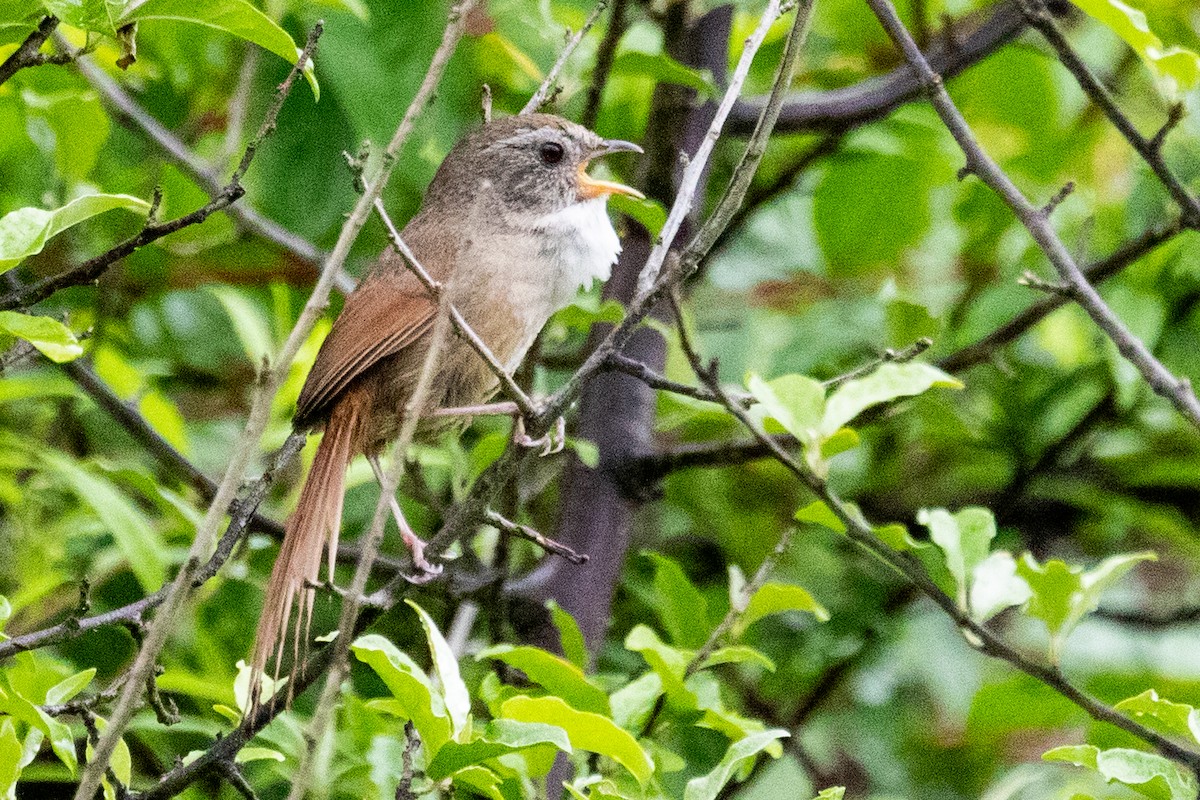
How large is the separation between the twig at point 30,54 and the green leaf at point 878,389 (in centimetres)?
141

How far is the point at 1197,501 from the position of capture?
4.12 m

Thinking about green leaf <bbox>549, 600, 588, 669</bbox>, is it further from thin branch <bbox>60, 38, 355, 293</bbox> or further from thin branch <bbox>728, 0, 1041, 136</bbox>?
thin branch <bbox>728, 0, 1041, 136</bbox>

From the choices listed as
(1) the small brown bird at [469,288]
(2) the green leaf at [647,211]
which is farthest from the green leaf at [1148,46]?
(1) the small brown bird at [469,288]

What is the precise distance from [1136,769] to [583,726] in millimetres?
812

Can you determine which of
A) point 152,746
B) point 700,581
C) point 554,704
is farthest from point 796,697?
point 554,704

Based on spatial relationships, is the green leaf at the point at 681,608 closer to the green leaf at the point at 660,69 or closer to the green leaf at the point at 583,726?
the green leaf at the point at 583,726

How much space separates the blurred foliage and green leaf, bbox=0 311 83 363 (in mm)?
728


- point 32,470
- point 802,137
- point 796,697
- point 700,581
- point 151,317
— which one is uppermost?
point 802,137

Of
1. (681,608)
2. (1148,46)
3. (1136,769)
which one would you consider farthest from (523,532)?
(1148,46)

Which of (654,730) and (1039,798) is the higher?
(654,730)

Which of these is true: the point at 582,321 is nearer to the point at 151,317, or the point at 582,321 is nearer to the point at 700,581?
the point at 700,581

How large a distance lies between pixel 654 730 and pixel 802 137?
2.10 m

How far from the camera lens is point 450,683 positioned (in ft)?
7.27

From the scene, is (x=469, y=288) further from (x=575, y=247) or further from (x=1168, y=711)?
(x=1168, y=711)
